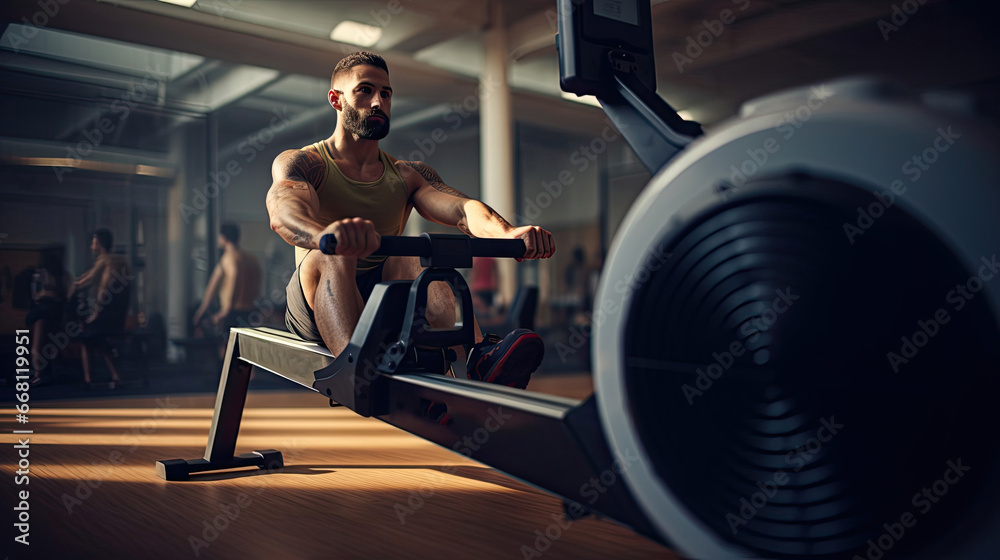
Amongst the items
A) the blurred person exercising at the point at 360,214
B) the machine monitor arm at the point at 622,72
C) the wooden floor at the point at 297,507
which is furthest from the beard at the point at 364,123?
the wooden floor at the point at 297,507

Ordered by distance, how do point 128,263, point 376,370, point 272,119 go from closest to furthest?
1. point 376,370
2. point 128,263
3. point 272,119

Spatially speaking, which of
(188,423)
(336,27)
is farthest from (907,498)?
(336,27)

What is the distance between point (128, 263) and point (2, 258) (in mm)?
666

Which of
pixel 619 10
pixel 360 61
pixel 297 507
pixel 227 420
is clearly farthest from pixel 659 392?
pixel 227 420

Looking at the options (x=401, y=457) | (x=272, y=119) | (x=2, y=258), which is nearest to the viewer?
(x=401, y=457)

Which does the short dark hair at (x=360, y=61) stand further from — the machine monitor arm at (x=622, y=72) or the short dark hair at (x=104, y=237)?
the short dark hair at (x=104, y=237)

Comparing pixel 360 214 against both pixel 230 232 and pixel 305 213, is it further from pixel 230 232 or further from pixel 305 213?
pixel 230 232

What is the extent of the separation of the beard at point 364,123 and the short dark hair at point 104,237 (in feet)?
11.3

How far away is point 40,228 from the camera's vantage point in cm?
421

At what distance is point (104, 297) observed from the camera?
4465mm

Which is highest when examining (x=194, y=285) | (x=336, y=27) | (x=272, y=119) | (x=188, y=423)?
(x=336, y=27)

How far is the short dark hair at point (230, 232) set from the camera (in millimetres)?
4824

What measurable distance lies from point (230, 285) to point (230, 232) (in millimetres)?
367

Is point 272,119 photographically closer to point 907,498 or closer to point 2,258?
point 2,258
